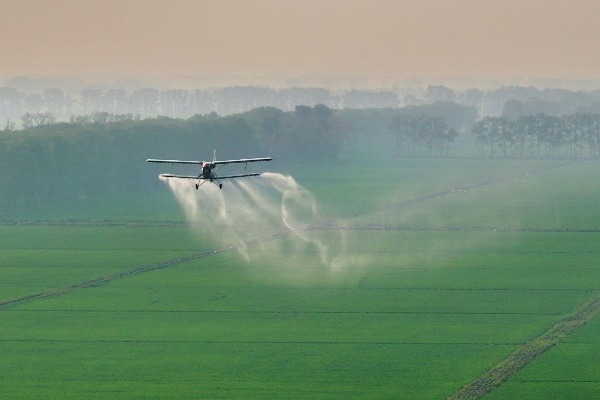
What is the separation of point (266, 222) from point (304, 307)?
2034 inches

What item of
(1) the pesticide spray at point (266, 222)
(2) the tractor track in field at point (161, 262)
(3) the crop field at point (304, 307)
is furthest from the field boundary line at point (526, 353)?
(2) the tractor track in field at point (161, 262)

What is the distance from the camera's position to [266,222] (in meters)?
144

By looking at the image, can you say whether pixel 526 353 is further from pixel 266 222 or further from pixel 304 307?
pixel 266 222

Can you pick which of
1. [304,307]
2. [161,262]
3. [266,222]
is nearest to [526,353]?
[304,307]

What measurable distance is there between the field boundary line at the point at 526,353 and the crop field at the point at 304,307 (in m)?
0.19

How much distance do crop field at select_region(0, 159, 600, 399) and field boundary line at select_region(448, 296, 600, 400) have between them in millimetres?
188

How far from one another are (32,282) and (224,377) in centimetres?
3562

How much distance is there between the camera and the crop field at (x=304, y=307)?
7200 cm

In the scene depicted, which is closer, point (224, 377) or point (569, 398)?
point (569, 398)

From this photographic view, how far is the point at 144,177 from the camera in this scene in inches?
7505

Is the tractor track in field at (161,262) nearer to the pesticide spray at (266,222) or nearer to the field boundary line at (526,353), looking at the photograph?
the pesticide spray at (266,222)

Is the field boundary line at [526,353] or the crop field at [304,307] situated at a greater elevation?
the crop field at [304,307]

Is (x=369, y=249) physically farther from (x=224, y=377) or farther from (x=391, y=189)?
(x=391, y=189)

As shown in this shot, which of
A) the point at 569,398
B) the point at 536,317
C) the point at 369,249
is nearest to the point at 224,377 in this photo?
the point at 569,398
